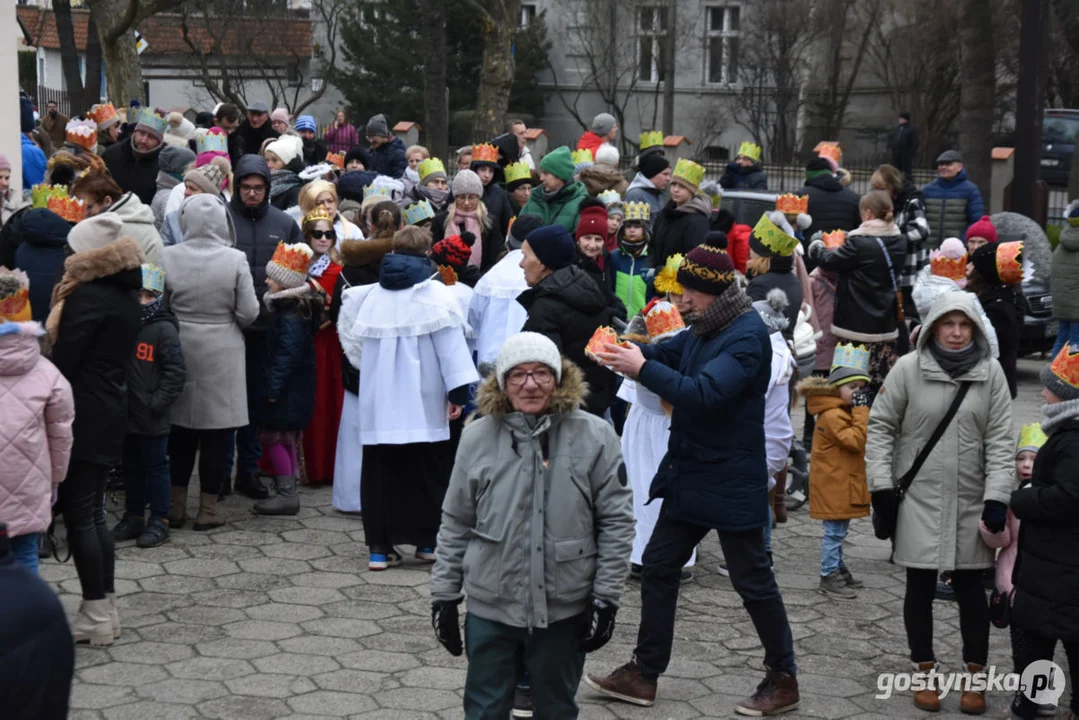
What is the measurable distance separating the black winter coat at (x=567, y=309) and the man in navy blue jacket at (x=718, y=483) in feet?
4.74

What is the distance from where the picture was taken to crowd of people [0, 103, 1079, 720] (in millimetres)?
4996

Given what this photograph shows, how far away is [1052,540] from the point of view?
5.64 meters

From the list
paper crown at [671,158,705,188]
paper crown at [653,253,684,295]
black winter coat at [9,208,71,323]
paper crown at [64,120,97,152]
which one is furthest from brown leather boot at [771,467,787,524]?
paper crown at [64,120,97,152]

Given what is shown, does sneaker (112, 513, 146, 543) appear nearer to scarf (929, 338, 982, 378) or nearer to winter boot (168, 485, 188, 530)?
winter boot (168, 485, 188, 530)

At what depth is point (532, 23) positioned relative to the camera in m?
42.2

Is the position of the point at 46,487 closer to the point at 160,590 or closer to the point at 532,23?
the point at 160,590

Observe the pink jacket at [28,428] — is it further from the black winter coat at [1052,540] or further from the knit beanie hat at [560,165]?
the knit beanie hat at [560,165]

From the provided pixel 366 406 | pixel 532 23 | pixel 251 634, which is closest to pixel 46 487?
pixel 251 634

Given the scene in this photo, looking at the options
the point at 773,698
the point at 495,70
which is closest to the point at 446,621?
the point at 773,698

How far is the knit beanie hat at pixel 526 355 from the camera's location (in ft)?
16.3

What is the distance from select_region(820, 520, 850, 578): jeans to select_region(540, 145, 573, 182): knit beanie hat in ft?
13.6

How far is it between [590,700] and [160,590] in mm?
2601

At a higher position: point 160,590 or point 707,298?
point 707,298

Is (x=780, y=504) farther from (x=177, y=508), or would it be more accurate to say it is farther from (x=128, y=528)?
(x=128, y=528)
